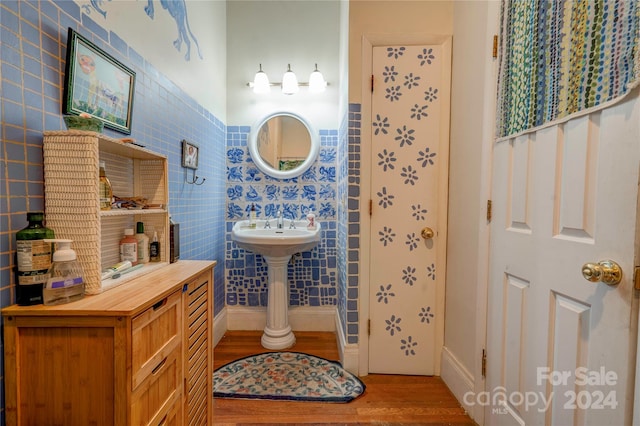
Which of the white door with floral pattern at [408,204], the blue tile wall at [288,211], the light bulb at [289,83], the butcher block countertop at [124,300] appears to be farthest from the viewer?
the blue tile wall at [288,211]

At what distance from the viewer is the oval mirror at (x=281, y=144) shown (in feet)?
7.75

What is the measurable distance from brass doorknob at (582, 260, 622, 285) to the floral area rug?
1.33 m

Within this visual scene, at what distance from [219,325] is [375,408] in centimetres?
133

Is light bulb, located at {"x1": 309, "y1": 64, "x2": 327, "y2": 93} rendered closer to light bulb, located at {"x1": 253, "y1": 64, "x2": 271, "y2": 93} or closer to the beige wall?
the beige wall

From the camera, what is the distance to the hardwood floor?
1.45 metres

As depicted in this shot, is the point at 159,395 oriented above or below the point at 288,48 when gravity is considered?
below

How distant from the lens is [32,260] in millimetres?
733

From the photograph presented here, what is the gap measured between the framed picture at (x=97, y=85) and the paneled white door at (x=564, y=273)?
1625mm

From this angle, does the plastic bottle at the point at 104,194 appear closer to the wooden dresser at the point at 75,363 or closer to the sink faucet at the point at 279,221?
the wooden dresser at the point at 75,363

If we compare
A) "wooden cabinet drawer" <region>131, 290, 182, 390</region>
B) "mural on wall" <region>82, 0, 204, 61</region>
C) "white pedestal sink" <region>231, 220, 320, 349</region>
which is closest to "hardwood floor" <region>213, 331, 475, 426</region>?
"white pedestal sink" <region>231, 220, 320, 349</region>

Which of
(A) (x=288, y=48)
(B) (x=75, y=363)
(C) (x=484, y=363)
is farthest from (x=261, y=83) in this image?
(C) (x=484, y=363)

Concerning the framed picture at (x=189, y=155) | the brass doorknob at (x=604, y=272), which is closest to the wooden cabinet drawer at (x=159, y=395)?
the framed picture at (x=189, y=155)

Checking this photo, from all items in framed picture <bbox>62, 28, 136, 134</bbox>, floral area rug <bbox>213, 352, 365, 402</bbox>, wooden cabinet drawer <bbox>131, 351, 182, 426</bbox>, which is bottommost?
floral area rug <bbox>213, 352, 365, 402</bbox>

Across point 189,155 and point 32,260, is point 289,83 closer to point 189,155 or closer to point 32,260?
point 189,155
